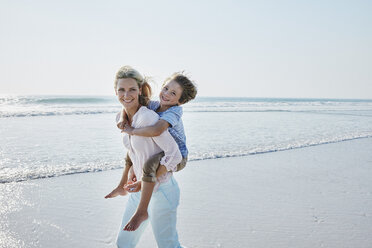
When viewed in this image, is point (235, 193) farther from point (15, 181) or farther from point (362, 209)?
point (15, 181)

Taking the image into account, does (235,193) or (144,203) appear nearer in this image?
(144,203)

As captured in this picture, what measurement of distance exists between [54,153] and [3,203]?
9.37 ft

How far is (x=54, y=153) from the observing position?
6641 millimetres

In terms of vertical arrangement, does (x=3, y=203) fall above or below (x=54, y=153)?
above

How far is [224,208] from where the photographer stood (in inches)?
158

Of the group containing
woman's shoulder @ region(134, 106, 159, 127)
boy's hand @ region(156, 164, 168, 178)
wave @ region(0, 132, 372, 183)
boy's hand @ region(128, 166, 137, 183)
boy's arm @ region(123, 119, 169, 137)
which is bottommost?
wave @ region(0, 132, 372, 183)

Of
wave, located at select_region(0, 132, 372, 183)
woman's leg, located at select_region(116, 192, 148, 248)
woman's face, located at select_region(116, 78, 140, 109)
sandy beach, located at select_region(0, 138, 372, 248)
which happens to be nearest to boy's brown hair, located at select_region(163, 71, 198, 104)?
woman's face, located at select_region(116, 78, 140, 109)

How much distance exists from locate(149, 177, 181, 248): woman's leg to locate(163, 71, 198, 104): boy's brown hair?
1.93 feet

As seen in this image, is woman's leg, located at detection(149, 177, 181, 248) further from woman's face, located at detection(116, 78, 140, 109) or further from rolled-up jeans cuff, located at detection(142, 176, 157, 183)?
woman's face, located at detection(116, 78, 140, 109)

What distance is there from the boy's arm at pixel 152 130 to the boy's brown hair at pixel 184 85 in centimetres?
36

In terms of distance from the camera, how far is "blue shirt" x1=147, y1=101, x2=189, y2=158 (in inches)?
74.2

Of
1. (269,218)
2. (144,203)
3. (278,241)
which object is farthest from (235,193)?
(144,203)

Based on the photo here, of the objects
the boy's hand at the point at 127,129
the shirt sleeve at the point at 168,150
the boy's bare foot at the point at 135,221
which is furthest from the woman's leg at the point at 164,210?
the boy's hand at the point at 127,129

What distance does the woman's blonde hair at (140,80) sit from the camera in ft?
6.25
